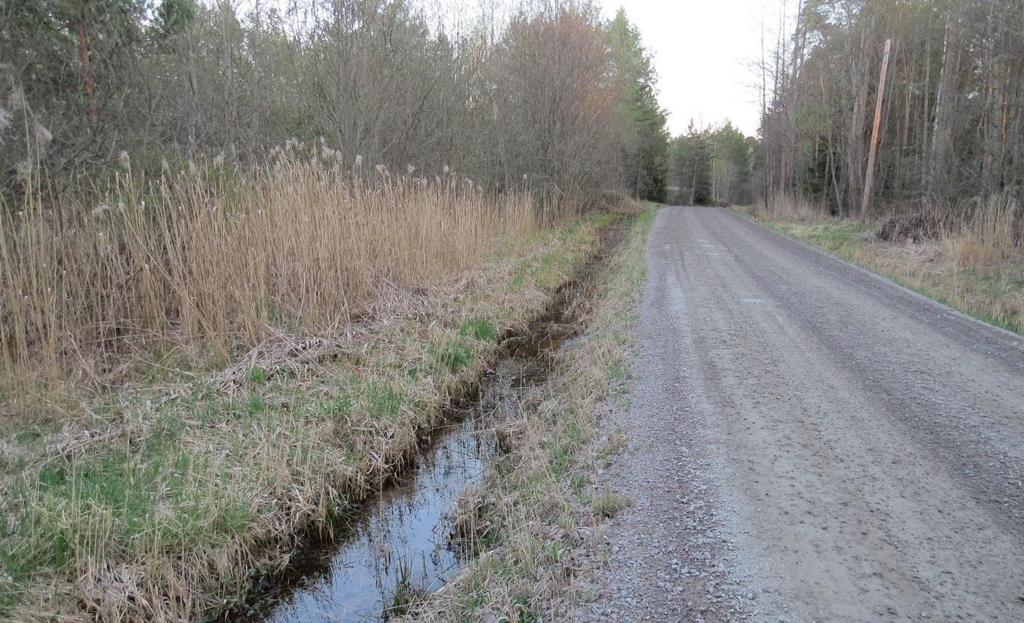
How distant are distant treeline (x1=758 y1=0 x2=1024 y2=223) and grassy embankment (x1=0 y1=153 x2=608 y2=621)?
36.4 ft

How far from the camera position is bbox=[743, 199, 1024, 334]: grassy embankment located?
7168 mm

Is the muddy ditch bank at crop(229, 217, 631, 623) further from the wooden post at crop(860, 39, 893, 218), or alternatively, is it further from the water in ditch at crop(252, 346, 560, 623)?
the wooden post at crop(860, 39, 893, 218)

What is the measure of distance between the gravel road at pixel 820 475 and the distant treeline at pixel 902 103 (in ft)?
26.0

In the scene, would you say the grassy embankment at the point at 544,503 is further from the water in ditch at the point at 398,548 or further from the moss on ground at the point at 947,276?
the moss on ground at the point at 947,276

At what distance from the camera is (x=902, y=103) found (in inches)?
916

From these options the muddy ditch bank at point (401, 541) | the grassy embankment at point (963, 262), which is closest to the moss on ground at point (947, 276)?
the grassy embankment at point (963, 262)

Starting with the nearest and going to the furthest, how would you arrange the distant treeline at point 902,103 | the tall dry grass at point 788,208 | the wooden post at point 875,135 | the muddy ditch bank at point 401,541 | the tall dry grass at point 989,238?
the muddy ditch bank at point 401,541, the tall dry grass at point 989,238, the distant treeline at point 902,103, the wooden post at point 875,135, the tall dry grass at point 788,208

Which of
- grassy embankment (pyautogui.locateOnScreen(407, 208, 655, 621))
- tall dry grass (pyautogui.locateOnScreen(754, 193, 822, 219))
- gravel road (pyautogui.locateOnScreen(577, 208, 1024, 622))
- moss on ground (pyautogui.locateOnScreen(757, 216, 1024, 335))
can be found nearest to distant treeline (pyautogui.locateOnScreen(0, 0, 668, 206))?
grassy embankment (pyautogui.locateOnScreen(407, 208, 655, 621))

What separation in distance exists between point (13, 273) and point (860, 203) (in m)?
22.3

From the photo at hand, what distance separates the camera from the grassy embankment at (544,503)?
2.61 meters

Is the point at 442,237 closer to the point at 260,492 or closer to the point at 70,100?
the point at 70,100

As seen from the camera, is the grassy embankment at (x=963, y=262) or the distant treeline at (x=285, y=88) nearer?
the distant treeline at (x=285, y=88)

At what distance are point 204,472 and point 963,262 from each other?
11.0 meters

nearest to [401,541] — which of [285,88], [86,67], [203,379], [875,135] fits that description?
[203,379]
